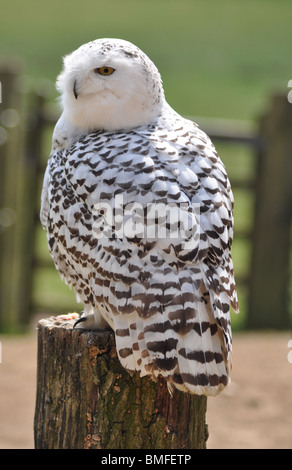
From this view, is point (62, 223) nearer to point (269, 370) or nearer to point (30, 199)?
point (269, 370)

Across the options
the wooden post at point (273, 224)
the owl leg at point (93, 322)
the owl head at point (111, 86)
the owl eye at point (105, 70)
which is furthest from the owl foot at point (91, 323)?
the wooden post at point (273, 224)

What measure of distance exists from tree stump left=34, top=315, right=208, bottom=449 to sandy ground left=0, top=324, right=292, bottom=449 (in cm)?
176

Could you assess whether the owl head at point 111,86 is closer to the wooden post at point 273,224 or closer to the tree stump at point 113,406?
the tree stump at point 113,406

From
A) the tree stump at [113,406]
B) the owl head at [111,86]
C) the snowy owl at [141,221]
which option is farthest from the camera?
the owl head at [111,86]

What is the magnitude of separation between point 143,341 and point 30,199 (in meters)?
4.78

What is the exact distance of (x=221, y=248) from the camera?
112 inches

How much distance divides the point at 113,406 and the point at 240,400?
2.65 metres

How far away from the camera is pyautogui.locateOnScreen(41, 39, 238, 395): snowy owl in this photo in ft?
8.75

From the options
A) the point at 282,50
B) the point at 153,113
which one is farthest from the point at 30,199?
the point at 282,50

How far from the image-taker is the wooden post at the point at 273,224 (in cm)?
695

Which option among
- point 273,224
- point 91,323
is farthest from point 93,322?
point 273,224

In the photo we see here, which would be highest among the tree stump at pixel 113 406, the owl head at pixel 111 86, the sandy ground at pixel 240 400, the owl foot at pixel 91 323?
the owl head at pixel 111 86

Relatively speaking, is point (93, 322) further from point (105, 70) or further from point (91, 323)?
point (105, 70)

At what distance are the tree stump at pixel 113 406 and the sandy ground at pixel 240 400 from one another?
1758 millimetres
